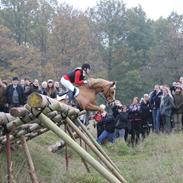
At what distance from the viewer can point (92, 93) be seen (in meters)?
9.67

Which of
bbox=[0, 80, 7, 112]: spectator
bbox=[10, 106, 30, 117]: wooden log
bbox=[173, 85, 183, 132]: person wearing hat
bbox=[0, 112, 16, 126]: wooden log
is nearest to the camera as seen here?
bbox=[10, 106, 30, 117]: wooden log

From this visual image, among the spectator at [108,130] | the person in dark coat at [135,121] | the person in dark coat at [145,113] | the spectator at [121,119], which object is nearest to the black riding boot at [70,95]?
the spectator at [108,130]

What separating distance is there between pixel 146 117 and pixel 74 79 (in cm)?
541

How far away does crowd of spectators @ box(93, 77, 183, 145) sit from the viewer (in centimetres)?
1384

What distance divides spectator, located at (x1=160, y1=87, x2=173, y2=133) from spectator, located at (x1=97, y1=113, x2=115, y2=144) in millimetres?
1663

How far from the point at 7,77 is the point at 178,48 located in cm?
1869

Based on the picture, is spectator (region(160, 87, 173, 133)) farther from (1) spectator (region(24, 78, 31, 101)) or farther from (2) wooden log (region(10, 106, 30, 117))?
(2) wooden log (region(10, 106, 30, 117))

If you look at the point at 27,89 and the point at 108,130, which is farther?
the point at 108,130

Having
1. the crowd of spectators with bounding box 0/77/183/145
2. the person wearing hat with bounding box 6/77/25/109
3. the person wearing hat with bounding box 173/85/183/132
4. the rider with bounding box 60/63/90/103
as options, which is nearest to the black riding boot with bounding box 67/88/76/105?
the rider with bounding box 60/63/90/103

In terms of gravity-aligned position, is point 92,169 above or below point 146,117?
below

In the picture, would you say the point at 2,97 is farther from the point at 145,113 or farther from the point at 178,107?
the point at 178,107

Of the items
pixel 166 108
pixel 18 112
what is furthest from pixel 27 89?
pixel 18 112

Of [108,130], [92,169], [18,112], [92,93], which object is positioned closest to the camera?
[18,112]

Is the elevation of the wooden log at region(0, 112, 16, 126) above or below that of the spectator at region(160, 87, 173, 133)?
above
